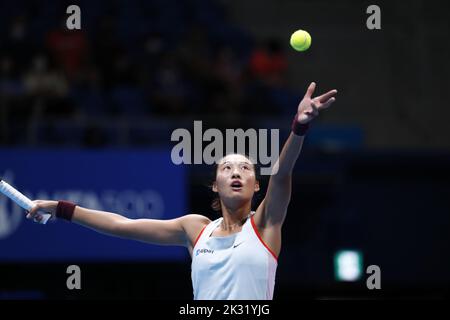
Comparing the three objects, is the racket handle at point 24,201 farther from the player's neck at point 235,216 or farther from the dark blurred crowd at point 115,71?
the dark blurred crowd at point 115,71

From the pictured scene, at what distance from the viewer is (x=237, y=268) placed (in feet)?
21.5

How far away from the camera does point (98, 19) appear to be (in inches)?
647

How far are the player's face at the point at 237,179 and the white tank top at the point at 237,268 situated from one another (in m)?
0.24

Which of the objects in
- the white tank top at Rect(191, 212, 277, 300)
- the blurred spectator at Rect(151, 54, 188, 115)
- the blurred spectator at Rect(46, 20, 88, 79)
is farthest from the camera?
the blurred spectator at Rect(46, 20, 88, 79)

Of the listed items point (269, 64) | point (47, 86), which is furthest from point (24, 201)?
Result: point (269, 64)

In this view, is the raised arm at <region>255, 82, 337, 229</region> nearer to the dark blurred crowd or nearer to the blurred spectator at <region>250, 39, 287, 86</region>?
the dark blurred crowd

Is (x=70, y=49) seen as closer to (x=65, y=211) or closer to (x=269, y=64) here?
(x=269, y=64)

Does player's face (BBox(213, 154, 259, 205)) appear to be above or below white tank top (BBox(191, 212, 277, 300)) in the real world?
above

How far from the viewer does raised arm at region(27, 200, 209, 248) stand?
7.32 m

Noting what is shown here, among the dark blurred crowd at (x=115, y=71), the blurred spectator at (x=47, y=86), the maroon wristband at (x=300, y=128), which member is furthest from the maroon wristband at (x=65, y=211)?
the blurred spectator at (x=47, y=86)

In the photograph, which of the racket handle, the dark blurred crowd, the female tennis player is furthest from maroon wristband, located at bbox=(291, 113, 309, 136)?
the dark blurred crowd

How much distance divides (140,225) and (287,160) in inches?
61.7

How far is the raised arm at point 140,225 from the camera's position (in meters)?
7.32

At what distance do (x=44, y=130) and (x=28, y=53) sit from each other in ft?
5.59
